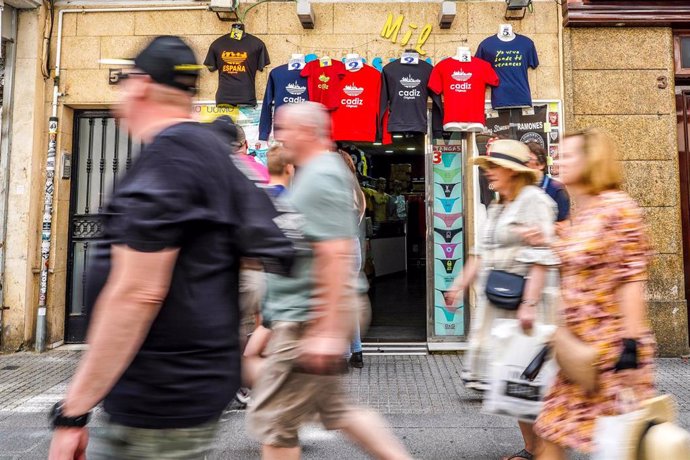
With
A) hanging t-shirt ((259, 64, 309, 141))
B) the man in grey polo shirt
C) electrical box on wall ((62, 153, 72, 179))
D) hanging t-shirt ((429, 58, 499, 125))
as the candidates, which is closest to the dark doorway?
hanging t-shirt ((429, 58, 499, 125))

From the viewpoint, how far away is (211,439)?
153cm

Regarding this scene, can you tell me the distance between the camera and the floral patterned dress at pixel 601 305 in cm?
244

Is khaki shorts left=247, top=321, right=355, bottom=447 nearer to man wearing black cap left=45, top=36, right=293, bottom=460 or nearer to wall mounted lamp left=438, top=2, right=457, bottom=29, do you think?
man wearing black cap left=45, top=36, right=293, bottom=460

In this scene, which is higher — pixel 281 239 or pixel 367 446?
pixel 281 239

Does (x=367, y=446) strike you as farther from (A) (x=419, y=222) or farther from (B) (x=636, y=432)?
(A) (x=419, y=222)

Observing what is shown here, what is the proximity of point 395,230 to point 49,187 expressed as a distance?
28.7 ft

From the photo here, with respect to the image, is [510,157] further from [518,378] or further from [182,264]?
[182,264]

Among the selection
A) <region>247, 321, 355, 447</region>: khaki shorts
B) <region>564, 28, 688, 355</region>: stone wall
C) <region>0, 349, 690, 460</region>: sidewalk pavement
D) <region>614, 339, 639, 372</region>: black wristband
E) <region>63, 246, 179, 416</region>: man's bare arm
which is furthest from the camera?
<region>564, 28, 688, 355</region>: stone wall

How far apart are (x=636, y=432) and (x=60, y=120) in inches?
290

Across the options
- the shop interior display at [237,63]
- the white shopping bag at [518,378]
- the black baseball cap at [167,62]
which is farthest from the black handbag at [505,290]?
the shop interior display at [237,63]

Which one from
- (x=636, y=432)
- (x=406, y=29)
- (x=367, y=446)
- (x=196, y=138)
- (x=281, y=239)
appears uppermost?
(x=406, y=29)

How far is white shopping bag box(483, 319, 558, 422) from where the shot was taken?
2939 mm

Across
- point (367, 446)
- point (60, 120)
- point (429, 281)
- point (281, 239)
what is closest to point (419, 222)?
point (429, 281)

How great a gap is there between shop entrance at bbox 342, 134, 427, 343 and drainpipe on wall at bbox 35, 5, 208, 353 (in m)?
3.88
